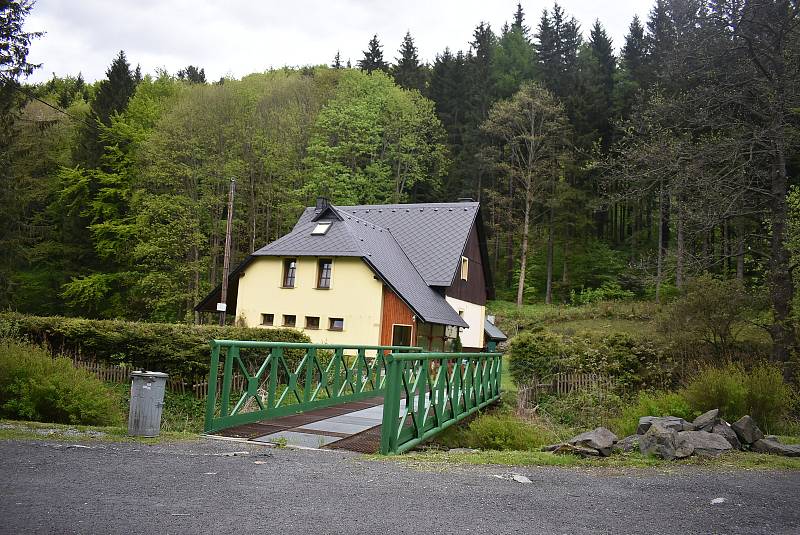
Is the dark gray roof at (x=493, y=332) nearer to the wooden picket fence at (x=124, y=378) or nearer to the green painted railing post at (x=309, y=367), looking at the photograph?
the wooden picket fence at (x=124, y=378)

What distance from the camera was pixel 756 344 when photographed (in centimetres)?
1781

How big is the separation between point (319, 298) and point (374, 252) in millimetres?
2997

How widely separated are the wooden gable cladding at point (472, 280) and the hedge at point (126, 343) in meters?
14.8

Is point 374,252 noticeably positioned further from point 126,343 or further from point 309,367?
point 309,367

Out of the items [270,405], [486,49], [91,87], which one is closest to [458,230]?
[270,405]

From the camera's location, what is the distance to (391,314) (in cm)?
2431

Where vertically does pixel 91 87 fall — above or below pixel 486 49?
below

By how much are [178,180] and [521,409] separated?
2883 centimetres

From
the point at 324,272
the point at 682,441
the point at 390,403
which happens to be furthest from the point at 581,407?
the point at 324,272

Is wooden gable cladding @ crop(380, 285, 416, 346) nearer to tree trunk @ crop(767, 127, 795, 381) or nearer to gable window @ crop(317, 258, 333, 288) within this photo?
gable window @ crop(317, 258, 333, 288)

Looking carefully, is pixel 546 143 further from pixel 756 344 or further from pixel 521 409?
pixel 521 409

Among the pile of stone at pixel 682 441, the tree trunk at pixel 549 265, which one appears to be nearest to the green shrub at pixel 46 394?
A: the pile of stone at pixel 682 441

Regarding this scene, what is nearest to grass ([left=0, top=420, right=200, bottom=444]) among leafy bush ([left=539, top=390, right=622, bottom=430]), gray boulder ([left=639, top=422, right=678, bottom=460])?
gray boulder ([left=639, top=422, right=678, bottom=460])

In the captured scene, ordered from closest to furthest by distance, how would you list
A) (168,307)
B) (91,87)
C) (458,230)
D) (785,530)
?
(785,530), (458,230), (168,307), (91,87)
